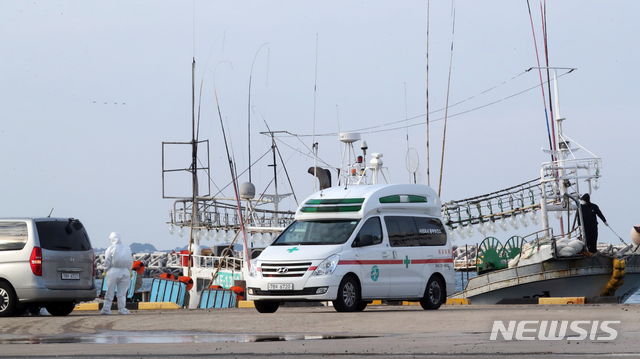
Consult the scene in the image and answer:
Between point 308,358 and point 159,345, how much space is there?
2.43m

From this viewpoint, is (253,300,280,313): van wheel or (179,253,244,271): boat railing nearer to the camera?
(253,300,280,313): van wheel

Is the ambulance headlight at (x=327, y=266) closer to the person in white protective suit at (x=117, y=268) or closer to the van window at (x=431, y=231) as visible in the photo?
→ the van window at (x=431, y=231)

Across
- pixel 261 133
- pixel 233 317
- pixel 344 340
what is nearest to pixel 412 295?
pixel 233 317

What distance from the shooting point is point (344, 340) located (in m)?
9.79

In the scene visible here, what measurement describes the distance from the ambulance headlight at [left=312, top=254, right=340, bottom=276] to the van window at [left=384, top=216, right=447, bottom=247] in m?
1.58

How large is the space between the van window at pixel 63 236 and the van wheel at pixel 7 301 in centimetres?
95

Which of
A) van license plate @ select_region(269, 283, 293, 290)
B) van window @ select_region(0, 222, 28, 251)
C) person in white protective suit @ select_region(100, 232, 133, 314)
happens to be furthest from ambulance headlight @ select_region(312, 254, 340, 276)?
van window @ select_region(0, 222, 28, 251)

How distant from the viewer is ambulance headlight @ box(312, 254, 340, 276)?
1547 cm

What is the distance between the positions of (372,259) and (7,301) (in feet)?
21.2

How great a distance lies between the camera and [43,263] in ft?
51.9

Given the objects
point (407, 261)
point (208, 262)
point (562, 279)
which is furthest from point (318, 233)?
point (208, 262)

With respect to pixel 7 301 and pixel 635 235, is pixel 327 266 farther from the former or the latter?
pixel 635 235

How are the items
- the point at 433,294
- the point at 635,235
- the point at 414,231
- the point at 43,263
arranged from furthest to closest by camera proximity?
the point at 635,235 → the point at 433,294 → the point at 414,231 → the point at 43,263

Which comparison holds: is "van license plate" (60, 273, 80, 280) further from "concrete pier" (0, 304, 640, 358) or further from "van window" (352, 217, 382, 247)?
"van window" (352, 217, 382, 247)
